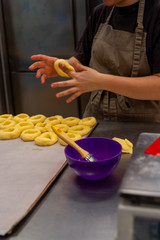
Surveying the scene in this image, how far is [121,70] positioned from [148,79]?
0.83 feet

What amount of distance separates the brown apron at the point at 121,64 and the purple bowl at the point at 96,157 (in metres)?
0.58

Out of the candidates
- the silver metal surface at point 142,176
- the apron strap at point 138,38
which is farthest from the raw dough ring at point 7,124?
the silver metal surface at point 142,176

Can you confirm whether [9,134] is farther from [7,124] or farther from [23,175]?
[23,175]

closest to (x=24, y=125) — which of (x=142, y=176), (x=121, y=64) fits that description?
(x=121, y=64)

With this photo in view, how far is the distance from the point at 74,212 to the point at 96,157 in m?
0.30

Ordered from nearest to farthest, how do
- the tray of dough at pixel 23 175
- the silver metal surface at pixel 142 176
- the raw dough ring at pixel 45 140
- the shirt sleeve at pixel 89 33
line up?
the silver metal surface at pixel 142 176, the tray of dough at pixel 23 175, the raw dough ring at pixel 45 140, the shirt sleeve at pixel 89 33

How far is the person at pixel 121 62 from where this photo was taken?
4.11ft

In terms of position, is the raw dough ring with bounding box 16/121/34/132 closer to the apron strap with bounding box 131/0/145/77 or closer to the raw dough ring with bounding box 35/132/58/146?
the raw dough ring with bounding box 35/132/58/146

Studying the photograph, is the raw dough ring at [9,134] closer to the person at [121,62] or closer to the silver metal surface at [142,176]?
the person at [121,62]

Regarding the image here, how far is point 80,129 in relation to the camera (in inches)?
54.7

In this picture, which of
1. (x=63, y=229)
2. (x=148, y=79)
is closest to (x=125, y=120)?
(x=148, y=79)

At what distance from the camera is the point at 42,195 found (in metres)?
0.81

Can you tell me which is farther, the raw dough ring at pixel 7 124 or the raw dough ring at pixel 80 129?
the raw dough ring at pixel 7 124

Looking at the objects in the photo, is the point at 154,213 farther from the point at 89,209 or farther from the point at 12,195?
the point at 12,195
